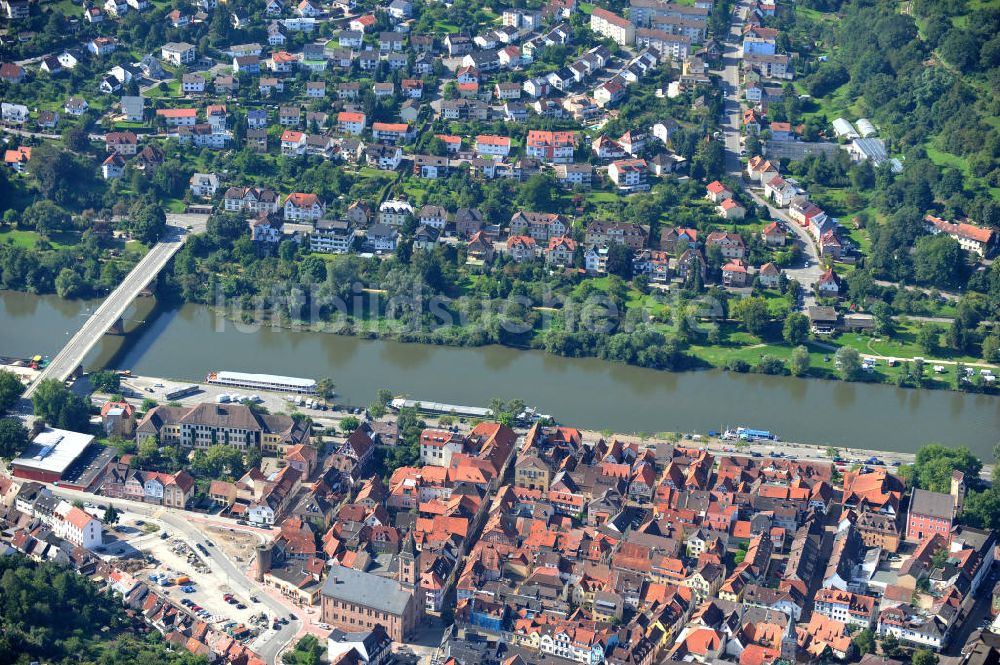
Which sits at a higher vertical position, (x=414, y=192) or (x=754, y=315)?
(x=414, y=192)

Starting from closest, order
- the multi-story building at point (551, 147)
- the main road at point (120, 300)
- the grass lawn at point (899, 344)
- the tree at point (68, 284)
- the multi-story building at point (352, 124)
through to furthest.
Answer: the main road at point (120, 300) < the grass lawn at point (899, 344) < the tree at point (68, 284) < the multi-story building at point (551, 147) < the multi-story building at point (352, 124)

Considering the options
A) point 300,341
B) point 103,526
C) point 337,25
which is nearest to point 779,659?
point 103,526

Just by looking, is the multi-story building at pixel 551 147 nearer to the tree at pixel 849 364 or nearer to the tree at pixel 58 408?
the tree at pixel 849 364

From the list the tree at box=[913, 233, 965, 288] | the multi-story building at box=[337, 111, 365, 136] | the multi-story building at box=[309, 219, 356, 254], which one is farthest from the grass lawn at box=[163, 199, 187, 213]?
the tree at box=[913, 233, 965, 288]

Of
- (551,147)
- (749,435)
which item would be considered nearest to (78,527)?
(749,435)

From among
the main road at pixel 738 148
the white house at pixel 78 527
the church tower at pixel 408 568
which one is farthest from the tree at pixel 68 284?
the main road at pixel 738 148

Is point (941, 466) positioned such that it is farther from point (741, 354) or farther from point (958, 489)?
point (741, 354)
